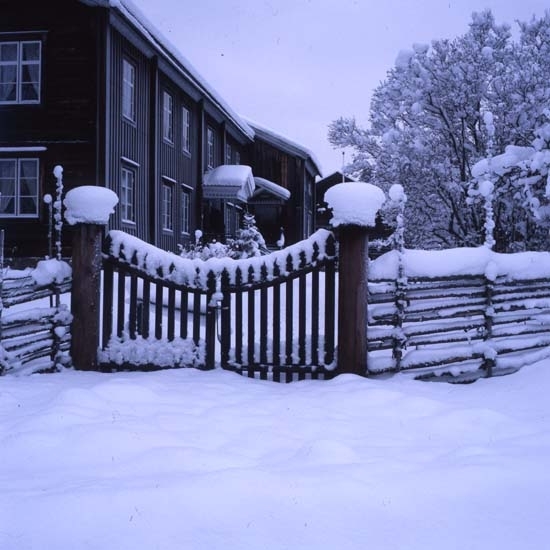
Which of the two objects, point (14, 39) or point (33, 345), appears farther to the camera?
point (14, 39)

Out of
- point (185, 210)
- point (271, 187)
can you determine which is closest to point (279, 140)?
point (271, 187)

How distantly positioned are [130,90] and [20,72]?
268 cm

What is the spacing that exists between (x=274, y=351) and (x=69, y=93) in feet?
34.6

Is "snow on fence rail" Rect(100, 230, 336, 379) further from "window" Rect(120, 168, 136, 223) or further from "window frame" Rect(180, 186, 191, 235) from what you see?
"window frame" Rect(180, 186, 191, 235)


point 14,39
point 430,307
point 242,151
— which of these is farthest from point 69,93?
point 242,151

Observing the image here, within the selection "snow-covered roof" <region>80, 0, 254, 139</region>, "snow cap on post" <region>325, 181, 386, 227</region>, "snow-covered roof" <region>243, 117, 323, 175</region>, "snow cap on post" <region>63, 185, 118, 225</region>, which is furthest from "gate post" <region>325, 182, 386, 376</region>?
"snow-covered roof" <region>243, 117, 323, 175</region>

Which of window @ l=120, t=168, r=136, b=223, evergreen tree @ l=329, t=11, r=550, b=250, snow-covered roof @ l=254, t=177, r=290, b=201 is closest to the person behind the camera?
evergreen tree @ l=329, t=11, r=550, b=250

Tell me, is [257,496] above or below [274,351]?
below

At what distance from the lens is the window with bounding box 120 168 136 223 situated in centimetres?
1537

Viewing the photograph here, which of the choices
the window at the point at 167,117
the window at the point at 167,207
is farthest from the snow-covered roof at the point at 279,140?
the window at the point at 167,207

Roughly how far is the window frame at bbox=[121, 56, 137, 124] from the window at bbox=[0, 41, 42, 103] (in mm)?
1996

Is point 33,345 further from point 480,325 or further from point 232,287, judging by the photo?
point 480,325

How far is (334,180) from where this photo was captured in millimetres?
44312

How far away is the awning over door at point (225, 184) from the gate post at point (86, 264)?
619 inches
